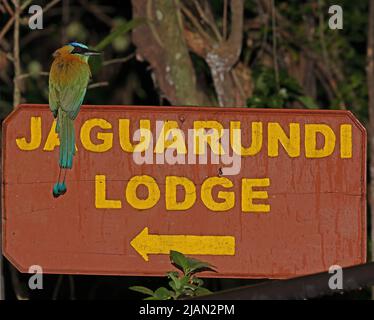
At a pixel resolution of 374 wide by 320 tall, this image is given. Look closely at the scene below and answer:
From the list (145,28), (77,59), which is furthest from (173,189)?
(145,28)

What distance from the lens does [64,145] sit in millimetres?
2107

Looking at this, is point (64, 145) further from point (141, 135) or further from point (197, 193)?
point (197, 193)

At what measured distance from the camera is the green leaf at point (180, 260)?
80.3 inches

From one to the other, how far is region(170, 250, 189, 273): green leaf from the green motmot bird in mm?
299

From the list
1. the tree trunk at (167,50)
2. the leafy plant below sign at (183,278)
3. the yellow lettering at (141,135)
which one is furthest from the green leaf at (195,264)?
the tree trunk at (167,50)

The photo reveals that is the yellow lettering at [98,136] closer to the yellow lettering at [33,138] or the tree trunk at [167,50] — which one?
the yellow lettering at [33,138]

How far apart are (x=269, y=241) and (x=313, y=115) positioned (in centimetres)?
31

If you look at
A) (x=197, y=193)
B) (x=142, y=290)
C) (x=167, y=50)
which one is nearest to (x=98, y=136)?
(x=197, y=193)

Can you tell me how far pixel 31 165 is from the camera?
2.13 m

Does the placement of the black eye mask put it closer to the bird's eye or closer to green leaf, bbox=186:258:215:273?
the bird's eye

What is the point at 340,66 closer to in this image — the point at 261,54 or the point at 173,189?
the point at 261,54

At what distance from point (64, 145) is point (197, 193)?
324 mm

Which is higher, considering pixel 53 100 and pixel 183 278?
pixel 53 100

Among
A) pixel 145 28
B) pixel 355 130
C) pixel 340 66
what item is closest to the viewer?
pixel 355 130
